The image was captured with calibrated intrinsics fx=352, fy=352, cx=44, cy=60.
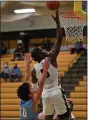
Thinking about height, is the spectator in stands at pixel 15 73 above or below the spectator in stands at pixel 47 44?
below

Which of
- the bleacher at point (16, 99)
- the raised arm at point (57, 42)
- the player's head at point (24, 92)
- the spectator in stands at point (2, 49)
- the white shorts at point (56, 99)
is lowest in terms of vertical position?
the bleacher at point (16, 99)

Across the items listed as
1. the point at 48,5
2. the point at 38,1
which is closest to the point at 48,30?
the point at 38,1

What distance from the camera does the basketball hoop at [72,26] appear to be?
17.5 feet

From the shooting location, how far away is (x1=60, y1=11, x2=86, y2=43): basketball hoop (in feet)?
17.5

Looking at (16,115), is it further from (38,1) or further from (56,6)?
(56,6)

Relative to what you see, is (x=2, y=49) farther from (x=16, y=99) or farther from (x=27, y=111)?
(x=27, y=111)

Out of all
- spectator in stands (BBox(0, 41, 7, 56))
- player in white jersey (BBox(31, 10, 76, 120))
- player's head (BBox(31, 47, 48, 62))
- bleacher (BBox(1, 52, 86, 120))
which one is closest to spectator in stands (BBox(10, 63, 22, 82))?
bleacher (BBox(1, 52, 86, 120))

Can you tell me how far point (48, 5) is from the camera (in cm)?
471

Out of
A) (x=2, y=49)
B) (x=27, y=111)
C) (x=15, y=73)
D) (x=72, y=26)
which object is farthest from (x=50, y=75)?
(x=2, y=49)

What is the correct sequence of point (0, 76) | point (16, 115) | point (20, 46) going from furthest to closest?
1. point (20, 46)
2. point (0, 76)
3. point (16, 115)

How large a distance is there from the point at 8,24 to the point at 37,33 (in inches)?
63.6

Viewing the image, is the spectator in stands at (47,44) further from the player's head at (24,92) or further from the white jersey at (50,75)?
the player's head at (24,92)

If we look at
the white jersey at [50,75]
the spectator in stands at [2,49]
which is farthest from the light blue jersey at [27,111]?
the spectator in stands at [2,49]

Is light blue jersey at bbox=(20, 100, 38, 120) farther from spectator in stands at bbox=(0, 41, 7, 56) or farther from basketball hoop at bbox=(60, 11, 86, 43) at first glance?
spectator in stands at bbox=(0, 41, 7, 56)
